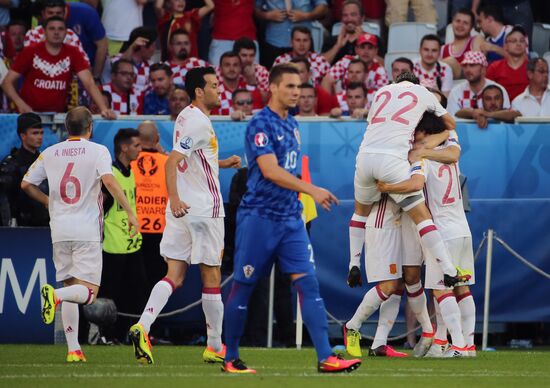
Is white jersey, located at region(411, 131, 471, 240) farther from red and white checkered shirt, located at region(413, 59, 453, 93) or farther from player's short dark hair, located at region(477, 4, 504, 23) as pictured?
player's short dark hair, located at region(477, 4, 504, 23)

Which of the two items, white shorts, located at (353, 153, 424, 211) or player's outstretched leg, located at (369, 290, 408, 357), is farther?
player's outstretched leg, located at (369, 290, 408, 357)

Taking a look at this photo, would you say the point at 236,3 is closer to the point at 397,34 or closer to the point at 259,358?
the point at 397,34

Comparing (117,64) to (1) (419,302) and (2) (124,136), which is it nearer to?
(2) (124,136)

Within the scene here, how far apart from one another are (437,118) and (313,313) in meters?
3.66

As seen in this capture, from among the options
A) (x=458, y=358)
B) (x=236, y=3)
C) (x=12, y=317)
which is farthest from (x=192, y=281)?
(x=236, y=3)

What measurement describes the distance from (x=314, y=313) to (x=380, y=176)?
2778 millimetres

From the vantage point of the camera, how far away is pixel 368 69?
1789cm

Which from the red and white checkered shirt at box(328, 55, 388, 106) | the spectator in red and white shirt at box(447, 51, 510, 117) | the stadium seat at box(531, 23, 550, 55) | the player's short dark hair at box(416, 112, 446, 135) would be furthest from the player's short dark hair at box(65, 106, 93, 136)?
the stadium seat at box(531, 23, 550, 55)

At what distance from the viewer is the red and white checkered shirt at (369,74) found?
17.6 metres

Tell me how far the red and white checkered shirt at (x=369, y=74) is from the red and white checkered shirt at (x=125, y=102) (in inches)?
108

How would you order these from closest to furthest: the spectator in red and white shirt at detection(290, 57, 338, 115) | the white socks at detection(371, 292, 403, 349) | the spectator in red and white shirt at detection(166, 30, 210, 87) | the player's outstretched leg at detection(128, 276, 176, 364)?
the player's outstretched leg at detection(128, 276, 176, 364) → the white socks at detection(371, 292, 403, 349) → the spectator in red and white shirt at detection(290, 57, 338, 115) → the spectator in red and white shirt at detection(166, 30, 210, 87)

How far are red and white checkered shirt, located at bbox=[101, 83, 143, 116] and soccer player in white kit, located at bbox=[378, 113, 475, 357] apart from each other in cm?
584

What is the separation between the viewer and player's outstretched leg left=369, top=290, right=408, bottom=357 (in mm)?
12328

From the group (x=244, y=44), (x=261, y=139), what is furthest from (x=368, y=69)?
(x=261, y=139)
